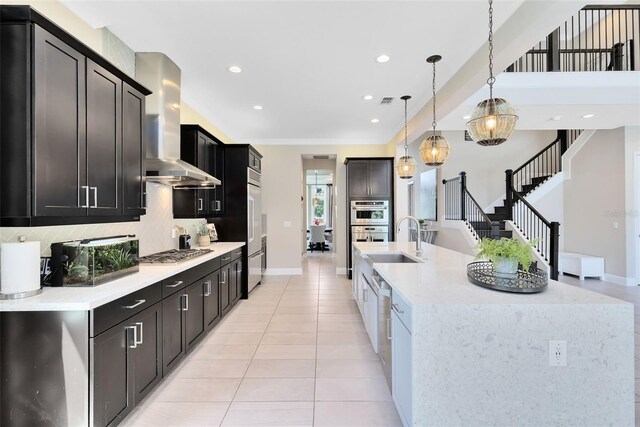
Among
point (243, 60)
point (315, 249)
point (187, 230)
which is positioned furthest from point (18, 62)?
point (315, 249)

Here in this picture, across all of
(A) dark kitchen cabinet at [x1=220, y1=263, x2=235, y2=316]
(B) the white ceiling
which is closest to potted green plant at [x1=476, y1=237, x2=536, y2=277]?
(B) the white ceiling

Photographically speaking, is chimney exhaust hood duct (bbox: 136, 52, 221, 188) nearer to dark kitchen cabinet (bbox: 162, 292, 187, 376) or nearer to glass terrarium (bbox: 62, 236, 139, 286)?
glass terrarium (bbox: 62, 236, 139, 286)

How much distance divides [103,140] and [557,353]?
3.02 meters

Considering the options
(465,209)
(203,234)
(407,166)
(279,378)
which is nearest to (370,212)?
(407,166)

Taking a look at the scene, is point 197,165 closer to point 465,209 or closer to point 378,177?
point 378,177

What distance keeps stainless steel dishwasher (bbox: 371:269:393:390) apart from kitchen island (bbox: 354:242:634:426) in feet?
1.88

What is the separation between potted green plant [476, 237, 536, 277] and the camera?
1767 mm

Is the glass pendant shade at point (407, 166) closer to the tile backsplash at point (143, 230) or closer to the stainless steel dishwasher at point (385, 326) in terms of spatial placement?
the stainless steel dishwasher at point (385, 326)

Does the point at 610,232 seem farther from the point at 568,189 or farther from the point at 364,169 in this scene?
the point at 364,169

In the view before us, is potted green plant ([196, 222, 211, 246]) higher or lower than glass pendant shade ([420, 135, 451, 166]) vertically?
lower

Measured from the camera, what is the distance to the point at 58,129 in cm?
168

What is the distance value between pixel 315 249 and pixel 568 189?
24.5 feet

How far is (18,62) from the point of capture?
60.1 inches

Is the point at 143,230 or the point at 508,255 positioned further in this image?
the point at 143,230
